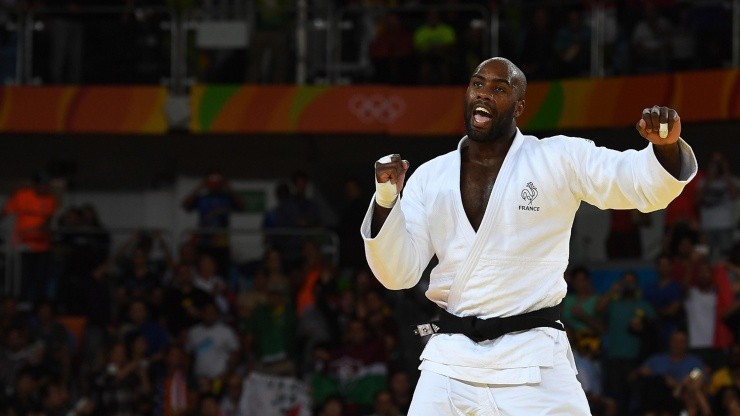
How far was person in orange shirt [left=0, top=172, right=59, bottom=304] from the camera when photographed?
1573 centimetres

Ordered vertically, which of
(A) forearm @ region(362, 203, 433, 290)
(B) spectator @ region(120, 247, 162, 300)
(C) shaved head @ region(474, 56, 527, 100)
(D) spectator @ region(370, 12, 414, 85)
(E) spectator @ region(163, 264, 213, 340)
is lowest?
(E) spectator @ region(163, 264, 213, 340)

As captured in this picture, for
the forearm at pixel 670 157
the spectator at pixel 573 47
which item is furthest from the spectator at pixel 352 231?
the forearm at pixel 670 157

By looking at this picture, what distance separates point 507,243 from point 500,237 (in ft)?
0.13

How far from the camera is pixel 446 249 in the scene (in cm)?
548

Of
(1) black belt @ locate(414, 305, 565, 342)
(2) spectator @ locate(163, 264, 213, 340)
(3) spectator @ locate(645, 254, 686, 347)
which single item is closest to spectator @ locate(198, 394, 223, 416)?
(2) spectator @ locate(163, 264, 213, 340)

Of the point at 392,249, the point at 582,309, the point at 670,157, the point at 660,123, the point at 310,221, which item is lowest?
the point at 582,309

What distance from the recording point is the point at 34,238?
1567cm

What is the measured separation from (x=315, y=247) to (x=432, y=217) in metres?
9.75

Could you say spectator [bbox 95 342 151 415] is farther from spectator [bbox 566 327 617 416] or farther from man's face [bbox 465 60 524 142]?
man's face [bbox 465 60 524 142]

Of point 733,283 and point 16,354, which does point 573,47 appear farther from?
point 16,354

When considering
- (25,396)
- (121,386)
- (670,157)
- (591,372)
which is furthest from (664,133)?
(25,396)

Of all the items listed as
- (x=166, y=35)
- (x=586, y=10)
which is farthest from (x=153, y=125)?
(x=586, y=10)

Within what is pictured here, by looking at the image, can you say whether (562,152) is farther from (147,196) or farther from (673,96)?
(147,196)

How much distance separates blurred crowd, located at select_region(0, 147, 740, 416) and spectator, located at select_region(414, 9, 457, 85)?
1.72 meters
